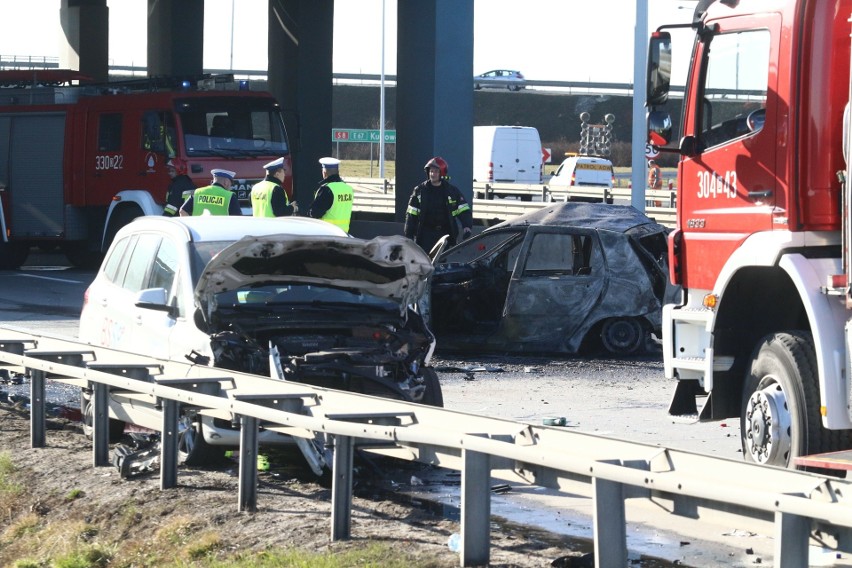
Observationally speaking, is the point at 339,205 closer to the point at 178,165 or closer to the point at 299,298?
the point at 299,298

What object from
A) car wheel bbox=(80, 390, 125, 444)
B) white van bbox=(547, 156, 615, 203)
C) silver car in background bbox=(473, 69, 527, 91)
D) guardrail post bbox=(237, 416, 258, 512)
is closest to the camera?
guardrail post bbox=(237, 416, 258, 512)

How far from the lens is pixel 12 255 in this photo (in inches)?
997

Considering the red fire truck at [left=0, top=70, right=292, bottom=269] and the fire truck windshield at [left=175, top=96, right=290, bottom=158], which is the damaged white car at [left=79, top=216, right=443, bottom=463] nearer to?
the red fire truck at [left=0, top=70, right=292, bottom=269]

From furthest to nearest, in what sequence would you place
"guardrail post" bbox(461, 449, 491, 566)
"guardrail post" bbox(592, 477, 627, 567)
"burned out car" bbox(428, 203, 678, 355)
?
"burned out car" bbox(428, 203, 678, 355) < "guardrail post" bbox(461, 449, 491, 566) < "guardrail post" bbox(592, 477, 627, 567)

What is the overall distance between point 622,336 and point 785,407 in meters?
6.47

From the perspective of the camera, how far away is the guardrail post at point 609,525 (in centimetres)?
536

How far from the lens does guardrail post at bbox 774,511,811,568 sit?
4.77 meters

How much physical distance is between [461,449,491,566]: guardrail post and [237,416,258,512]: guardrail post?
148 centimetres

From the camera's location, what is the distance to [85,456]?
28.5 feet

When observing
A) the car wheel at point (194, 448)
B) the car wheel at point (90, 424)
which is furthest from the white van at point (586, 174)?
the car wheel at point (194, 448)

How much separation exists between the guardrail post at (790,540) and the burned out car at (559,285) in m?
8.50

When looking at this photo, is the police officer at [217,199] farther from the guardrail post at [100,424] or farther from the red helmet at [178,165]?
the red helmet at [178,165]

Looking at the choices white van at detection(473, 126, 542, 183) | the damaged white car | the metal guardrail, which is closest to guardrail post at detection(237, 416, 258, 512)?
the damaged white car

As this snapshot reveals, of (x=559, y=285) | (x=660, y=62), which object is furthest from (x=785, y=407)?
(x=559, y=285)
